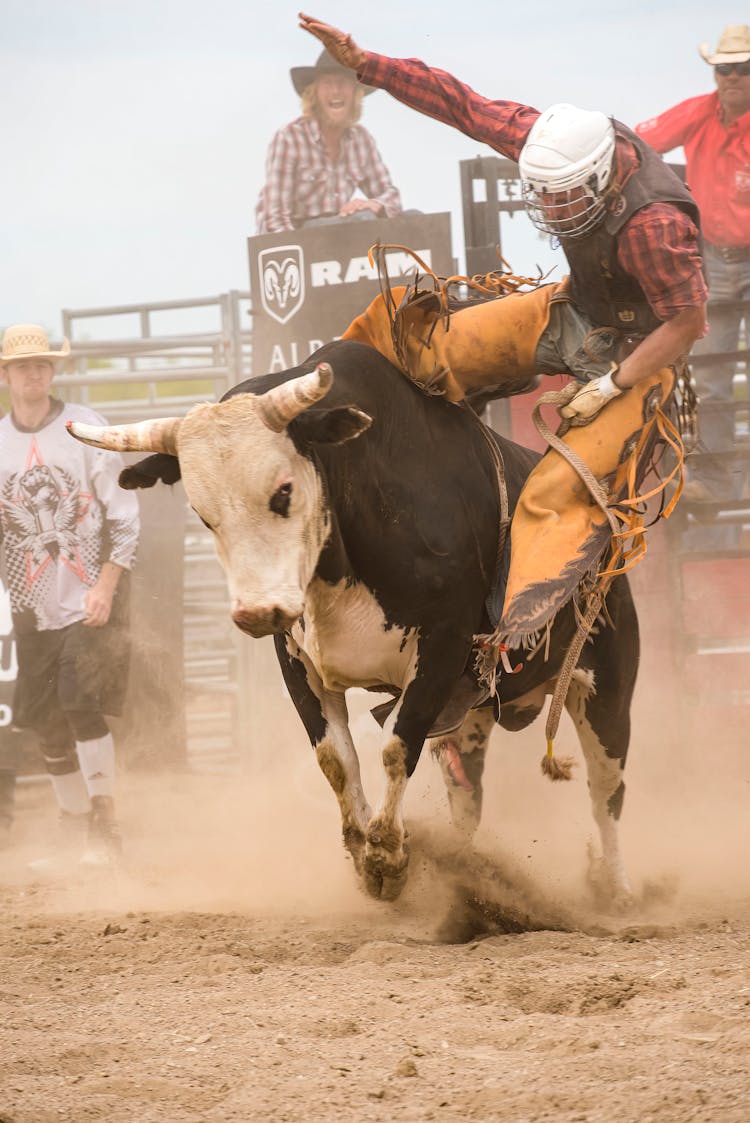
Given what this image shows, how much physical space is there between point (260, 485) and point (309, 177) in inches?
162

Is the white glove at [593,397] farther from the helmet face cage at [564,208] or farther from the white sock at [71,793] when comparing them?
the white sock at [71,793]

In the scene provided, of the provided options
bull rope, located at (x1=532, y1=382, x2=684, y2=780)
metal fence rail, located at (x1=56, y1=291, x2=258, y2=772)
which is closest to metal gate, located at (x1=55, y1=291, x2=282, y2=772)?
metal fence rail, located at (x1=56, y1=291, x2=258, y2=772)

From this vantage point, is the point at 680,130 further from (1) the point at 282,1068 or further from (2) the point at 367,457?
(1) the point at 282,1068

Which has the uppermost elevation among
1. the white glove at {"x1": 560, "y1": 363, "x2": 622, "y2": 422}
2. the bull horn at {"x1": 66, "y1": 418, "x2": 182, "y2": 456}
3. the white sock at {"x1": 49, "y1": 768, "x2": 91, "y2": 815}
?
the bull horn at {"x1": 66, "y1": 418, "x2": 182, "y2": 456}

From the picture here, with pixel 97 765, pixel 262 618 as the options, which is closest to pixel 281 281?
pixel 97 765

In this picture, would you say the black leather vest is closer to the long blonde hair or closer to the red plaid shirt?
the red plaid shirt

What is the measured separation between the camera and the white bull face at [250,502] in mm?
3588

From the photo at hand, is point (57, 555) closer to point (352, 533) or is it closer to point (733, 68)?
point (352, 533)

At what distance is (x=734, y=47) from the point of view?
21.5ft

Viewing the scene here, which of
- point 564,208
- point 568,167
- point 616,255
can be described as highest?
point 568,167

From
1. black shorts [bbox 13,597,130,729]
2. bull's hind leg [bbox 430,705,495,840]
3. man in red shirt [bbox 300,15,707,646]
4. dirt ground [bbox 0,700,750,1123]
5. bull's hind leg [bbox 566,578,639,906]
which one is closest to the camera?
dirt ground [bbox 0,700,750,1123]

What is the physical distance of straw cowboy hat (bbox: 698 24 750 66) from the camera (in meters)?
6.52

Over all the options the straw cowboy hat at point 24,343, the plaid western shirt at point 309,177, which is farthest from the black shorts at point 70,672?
the plaid western shirt at point 309,177

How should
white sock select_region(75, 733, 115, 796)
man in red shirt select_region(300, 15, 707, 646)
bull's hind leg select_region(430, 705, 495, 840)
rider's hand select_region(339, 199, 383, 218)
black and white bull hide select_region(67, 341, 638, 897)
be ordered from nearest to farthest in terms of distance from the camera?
black and white bull hide select_region(67, 341, 638, 897) < man in red shirt select_region(300, 15, 707, 646) < bull's hind leg select_region(430, 705, 495, 840) < white sock select_region(75, 733, 115, 796) < rider's hand select_region(339, 199, 383, 218)
